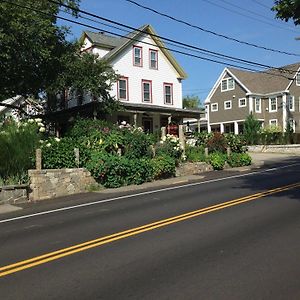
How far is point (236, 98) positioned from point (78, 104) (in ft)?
77.6

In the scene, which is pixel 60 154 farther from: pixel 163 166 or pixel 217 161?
pixel 217 161

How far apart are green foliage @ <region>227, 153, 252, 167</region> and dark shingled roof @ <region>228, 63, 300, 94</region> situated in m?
29.1

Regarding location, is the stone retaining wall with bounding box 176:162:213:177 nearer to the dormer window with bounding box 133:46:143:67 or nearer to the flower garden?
the flower garden

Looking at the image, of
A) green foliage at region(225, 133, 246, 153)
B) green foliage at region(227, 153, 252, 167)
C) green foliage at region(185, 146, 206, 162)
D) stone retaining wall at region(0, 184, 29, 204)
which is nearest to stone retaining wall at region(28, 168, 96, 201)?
stone retaining wall at region(0, 184, 29, 204)

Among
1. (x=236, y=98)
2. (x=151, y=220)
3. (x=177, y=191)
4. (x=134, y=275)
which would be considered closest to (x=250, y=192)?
(x=177, y=191)

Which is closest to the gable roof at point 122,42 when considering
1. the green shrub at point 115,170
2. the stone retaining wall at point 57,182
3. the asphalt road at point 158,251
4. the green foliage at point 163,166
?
the green foliage at point 163,166

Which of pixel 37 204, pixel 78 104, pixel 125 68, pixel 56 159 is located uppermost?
pixel 125 68

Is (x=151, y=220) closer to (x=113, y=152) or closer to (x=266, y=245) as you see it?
(x=266, y=245)

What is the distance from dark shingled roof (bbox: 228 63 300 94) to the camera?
55.4 metres

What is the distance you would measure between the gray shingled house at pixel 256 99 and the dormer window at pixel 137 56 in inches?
761

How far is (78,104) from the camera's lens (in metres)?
38.5

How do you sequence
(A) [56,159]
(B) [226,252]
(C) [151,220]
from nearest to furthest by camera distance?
(B) [226,252] → (C) [151,220] → (A) [56,159]

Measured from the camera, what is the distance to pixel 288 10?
40.9 ft

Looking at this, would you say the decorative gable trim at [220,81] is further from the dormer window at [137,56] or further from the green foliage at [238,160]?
the green foliage at [238,160]
